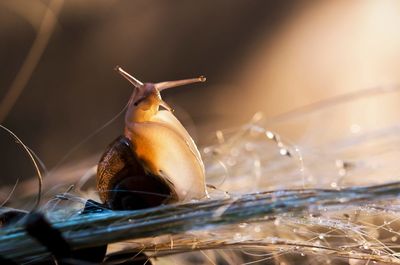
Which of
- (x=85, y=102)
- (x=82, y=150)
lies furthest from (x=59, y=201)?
(x=85, y=102)

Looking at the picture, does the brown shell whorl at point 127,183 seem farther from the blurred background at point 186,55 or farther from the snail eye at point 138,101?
the blurred background at point 186,55

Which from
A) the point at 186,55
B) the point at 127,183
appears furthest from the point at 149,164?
the point at 186,55

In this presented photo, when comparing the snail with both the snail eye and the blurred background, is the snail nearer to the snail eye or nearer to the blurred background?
the snail eye

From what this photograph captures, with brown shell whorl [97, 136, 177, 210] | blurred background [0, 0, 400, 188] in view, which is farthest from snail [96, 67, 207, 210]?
blurred background [0, 0, 400, 188]

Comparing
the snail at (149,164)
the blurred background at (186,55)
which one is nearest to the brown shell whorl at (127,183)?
the snail at (149,164)

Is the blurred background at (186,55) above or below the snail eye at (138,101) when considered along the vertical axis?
above

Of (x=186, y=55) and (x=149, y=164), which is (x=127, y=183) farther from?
(x=186, y=55)
